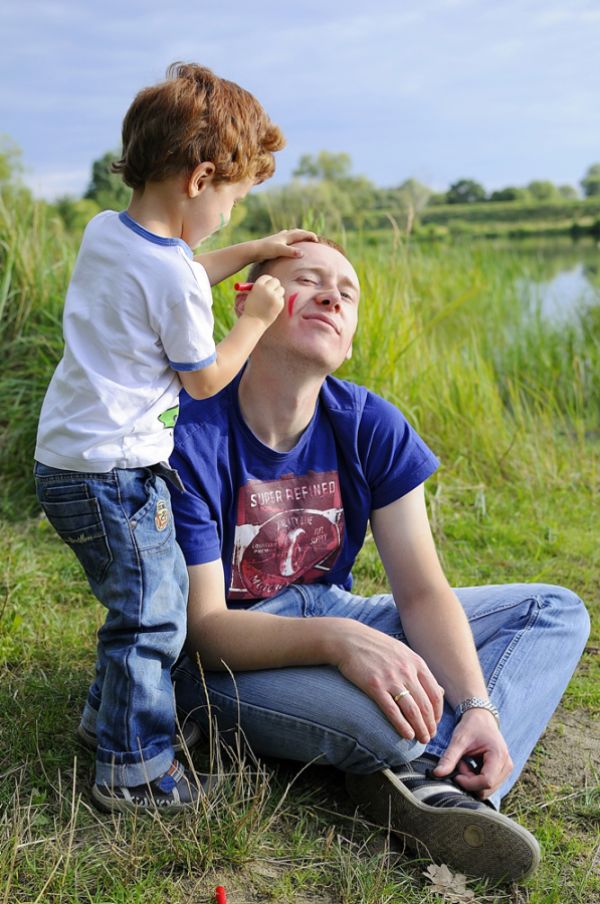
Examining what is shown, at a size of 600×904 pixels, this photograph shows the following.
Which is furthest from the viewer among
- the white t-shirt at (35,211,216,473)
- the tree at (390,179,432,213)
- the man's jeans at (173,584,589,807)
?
the tree at (390,179,432,213)

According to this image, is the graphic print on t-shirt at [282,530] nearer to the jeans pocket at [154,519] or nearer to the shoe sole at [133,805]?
the jeans pocket at [154,519]

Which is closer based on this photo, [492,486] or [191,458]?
[191,458]

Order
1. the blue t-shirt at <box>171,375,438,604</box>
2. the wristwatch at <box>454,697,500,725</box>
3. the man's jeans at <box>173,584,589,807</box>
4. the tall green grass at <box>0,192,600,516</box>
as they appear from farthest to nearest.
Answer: the tall green grass at <box>0,192,600,516</box>
the blue t-shirt at <box>171,375,438,604</box>
the wristwatch at <box>454,697,500,725</box>
the man's jeans at <box>173,584,589,807</box>

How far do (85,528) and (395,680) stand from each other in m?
0.76

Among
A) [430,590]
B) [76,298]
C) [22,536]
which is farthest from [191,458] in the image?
[22,536]

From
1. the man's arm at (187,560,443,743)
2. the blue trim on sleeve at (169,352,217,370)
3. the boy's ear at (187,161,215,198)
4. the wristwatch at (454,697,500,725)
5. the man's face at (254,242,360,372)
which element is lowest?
the wristwatch at (454,697,500,725)

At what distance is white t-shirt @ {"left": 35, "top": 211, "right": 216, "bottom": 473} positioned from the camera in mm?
1936

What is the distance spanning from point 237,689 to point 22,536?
6.85 feet

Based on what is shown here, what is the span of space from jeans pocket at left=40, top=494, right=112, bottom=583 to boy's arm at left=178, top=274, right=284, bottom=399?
0.33 metres

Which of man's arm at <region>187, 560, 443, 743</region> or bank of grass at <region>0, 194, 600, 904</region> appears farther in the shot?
man's arm at <region>187, 560, 443, 743</region>

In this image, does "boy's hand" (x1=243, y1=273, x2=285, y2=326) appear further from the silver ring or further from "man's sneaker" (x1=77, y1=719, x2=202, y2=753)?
"man's sneaker" (x1=77, y1=719, x2=202, y2=753)

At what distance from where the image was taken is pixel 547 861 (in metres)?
2.16

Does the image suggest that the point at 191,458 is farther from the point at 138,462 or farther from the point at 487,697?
the point at 487,697

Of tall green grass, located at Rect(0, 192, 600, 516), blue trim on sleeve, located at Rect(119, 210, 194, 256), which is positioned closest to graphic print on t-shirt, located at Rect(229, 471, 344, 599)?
blue trim on sleeve, located at Rect(119, 210, 194, 256)
